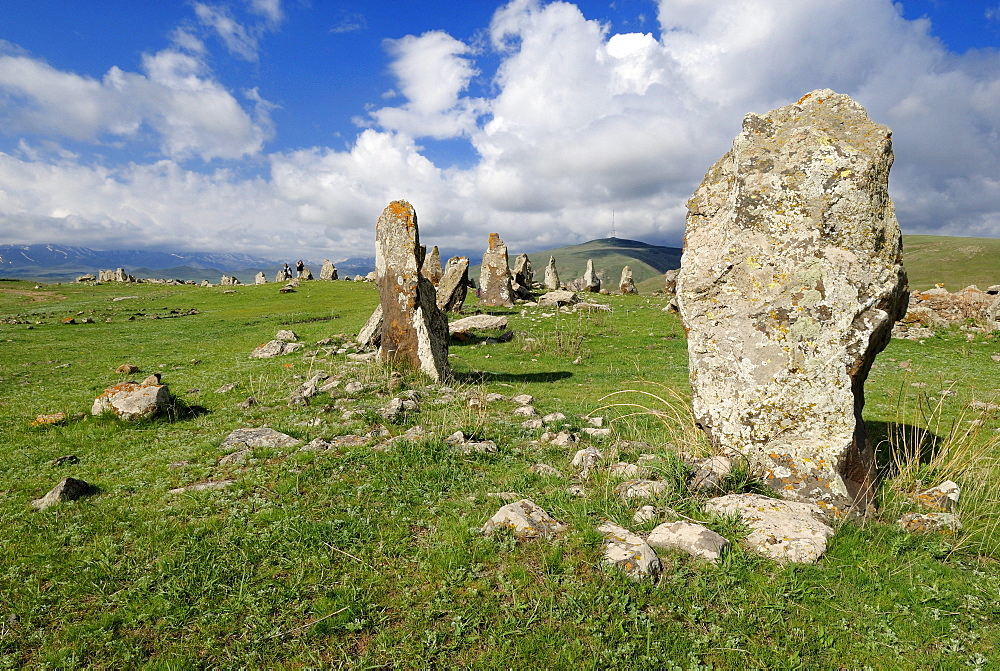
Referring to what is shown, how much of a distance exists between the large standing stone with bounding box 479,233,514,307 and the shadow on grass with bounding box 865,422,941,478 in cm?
2629

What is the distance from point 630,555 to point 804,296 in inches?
153

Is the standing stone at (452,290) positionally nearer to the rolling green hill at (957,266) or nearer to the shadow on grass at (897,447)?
the shadow on grass at (897,447)

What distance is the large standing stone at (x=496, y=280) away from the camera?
113ft

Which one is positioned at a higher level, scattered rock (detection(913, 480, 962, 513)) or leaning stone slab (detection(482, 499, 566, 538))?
scattered rock (detection(913, 480, 962, 513))

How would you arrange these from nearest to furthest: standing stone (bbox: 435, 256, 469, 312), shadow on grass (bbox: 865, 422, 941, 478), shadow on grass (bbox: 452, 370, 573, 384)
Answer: shadow on grass (bbox: 865, 422, 941, 478), shadow on grass (bbox: 452, 370, 573, 384), standing stone (bbox: 435, 256, 469, 312)

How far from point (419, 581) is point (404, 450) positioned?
3134 millimetres

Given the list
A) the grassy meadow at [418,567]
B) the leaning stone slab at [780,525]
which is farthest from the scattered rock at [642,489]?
the leaning stone slab at [780,525]

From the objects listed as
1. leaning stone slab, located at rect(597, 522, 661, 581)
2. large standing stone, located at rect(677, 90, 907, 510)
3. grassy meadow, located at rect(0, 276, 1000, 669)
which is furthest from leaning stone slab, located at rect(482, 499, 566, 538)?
large standing stone, located at rect(677, 90, 907, 510)

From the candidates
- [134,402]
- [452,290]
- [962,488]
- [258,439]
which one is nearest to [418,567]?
[258,439]

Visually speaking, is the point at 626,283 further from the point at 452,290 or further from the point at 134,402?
the point at 134,402

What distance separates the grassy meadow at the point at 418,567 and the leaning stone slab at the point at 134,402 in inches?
12.2

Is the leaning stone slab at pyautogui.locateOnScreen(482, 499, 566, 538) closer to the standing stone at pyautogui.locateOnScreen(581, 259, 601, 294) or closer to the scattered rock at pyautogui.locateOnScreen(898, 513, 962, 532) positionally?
the scattered rock at pyautogui.locateOnScreen(898, 513, 962, 532)

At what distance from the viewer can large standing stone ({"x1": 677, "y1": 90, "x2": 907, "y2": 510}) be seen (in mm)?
5945

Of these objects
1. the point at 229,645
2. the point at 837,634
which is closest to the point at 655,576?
the point at 837,634
